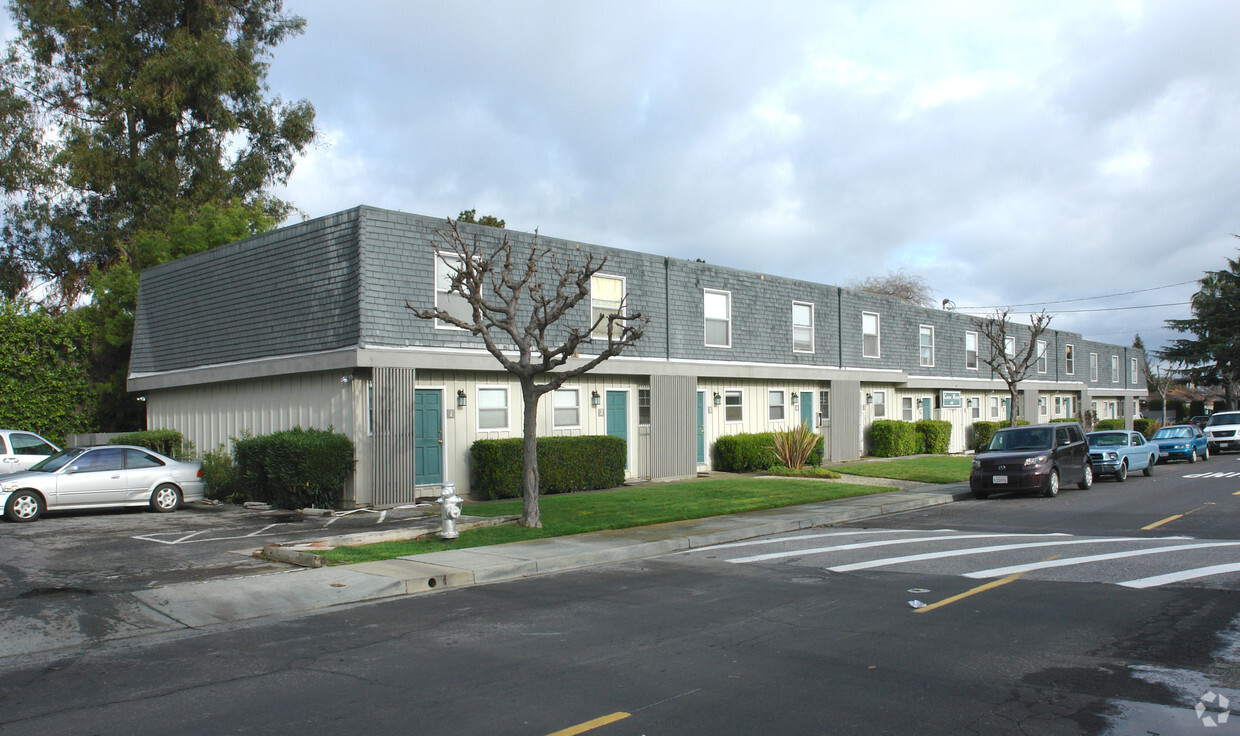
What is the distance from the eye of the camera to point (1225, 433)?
38.9 meters

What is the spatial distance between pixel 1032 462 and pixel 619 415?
389 inches

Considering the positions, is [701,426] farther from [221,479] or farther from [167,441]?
[167,441]

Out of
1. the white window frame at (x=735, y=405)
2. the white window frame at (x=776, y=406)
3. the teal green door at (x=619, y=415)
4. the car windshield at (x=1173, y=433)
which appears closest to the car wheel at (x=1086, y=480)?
the white window frame at (x=776, y=406)

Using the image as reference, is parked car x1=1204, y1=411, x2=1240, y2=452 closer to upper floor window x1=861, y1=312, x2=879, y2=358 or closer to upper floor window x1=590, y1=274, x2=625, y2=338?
upper floor window x1=861, y1=312, x2=879, y2=358

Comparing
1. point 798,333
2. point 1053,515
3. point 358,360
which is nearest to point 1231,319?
point 798,333

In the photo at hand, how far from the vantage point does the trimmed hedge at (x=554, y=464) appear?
63.8ft

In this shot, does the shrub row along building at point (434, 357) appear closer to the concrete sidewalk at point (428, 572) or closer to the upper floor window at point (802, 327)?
the upper floor window at point (802, 327)

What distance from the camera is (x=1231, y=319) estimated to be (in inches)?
2361

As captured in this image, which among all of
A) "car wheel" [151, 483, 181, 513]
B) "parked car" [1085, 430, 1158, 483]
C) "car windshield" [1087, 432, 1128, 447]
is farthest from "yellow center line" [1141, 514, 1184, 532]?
"car wheel" [151, 483, 181, 513]

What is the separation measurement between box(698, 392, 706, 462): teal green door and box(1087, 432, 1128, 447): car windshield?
11023mm

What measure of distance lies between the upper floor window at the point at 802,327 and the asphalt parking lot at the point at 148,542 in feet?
51.4

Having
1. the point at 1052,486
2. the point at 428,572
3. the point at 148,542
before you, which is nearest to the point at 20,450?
the point at 148,542

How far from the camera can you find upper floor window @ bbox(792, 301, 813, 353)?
29.3m

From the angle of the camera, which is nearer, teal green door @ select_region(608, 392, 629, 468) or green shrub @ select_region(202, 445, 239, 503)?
green shrub @ select_region(202, 445, 239, 503)
